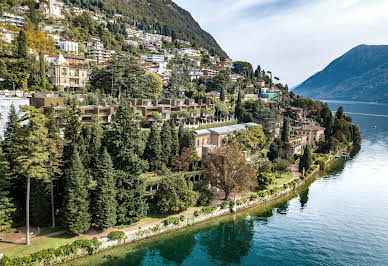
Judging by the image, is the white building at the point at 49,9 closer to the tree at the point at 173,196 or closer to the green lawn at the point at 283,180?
the tree at the point at 173,196

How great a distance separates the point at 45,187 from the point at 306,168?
42836 mm

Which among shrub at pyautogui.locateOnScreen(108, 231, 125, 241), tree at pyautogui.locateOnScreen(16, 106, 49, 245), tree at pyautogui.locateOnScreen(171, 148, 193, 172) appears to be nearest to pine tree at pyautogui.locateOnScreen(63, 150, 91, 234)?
shrub at pyautogui.locateOnScreen(108, 231, 125, 241)

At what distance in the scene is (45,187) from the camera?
27266 millimetres

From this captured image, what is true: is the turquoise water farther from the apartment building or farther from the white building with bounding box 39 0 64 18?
the white building with bounding box 39 0 64 18

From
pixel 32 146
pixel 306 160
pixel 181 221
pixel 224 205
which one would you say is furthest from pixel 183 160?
pixel 306 160

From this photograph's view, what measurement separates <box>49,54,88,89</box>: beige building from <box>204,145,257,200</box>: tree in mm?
37589

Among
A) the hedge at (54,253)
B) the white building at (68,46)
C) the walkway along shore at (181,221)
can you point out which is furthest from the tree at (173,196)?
the white building at (68,46)

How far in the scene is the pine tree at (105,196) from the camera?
2736 centimetres

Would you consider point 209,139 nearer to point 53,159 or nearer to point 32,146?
point 53,159

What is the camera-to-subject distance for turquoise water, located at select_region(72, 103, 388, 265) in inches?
1068

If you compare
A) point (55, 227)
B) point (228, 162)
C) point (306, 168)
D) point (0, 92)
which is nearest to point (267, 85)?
point (306, 168)

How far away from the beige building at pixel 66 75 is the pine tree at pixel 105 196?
1429 inches

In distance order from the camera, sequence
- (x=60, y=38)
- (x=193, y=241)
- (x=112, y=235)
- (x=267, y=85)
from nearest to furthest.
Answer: (x=112, y=235), (x=193, y=241), (x=60, y=38), (x=267, y=85)

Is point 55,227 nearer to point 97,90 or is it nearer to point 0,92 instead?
point 0,92
